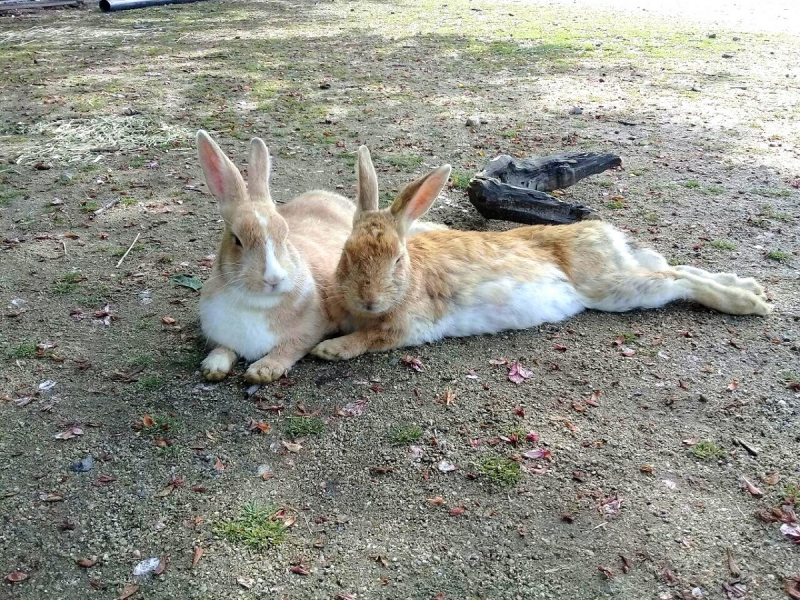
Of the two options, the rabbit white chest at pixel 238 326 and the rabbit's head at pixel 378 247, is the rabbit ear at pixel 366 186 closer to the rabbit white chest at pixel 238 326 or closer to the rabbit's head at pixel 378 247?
the rabbit's head at pixel 378 247

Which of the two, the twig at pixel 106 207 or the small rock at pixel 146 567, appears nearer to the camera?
the small rock at pixel 146 567

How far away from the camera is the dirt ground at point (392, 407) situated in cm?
296

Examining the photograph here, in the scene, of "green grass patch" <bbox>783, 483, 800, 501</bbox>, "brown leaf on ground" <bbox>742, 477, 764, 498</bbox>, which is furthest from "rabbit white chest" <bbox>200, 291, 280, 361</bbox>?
"green grass patch" <bbox>783, 483, 800, 501</bbox>

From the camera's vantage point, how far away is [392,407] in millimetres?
3930

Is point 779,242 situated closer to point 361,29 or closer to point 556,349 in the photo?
point 556,349

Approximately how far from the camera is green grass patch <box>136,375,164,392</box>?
4.02m

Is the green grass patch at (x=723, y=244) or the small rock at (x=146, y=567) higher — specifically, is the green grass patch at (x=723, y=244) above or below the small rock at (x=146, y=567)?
below

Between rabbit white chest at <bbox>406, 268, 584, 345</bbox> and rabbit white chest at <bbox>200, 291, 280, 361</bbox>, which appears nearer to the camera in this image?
rabbit white chest at <bbox>200, 291, 280, 361</bbox>

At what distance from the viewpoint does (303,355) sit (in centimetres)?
427

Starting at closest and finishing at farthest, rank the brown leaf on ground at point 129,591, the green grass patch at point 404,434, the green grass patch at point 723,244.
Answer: the brown leaf on ground at point 129,591, the green grass patch at point 404,434, the green grass patch at point 723,244

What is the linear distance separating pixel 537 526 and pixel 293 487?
111 centimetres

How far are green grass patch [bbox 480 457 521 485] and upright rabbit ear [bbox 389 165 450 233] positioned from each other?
59.1 inches

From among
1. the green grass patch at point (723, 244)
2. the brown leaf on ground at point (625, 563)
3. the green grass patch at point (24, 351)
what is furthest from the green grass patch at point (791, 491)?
the green grass patch at point (24, 351)

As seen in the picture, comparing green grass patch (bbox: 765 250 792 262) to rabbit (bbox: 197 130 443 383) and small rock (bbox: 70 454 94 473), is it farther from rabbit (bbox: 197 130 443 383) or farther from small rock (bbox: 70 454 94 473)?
small rock (bbox: 70 454 94 473)
